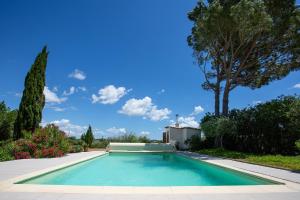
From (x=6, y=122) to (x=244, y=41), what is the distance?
16.4 meters

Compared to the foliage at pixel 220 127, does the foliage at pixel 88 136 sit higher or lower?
lower

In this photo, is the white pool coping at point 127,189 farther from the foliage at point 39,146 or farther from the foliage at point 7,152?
the foliage at point 39,146

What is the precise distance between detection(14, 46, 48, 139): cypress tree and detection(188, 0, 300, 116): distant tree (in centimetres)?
1135

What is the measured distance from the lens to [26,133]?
46.4ft

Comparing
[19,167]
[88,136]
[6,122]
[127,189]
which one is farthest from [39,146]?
[88,136]

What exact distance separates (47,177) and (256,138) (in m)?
15.2

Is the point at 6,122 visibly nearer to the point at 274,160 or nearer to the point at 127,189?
the point at 127,189

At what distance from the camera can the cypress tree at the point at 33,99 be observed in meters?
14.7

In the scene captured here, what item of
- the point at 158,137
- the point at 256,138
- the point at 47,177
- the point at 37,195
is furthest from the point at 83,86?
the point at 37,195

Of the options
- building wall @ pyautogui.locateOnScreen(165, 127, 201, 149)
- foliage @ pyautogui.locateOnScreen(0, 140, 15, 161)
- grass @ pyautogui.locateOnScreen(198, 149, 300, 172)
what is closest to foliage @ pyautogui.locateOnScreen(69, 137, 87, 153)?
foliage @ pyautogui.locateOnScreen(0, 140, 15, 161)

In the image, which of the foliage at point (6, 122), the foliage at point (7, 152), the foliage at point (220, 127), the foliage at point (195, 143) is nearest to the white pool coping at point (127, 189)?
the foliage at point (7, 152)

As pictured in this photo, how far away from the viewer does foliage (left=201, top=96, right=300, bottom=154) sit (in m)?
18.3

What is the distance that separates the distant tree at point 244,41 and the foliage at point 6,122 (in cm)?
1377

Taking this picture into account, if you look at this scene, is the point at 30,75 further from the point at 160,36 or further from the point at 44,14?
the point at 160,36
